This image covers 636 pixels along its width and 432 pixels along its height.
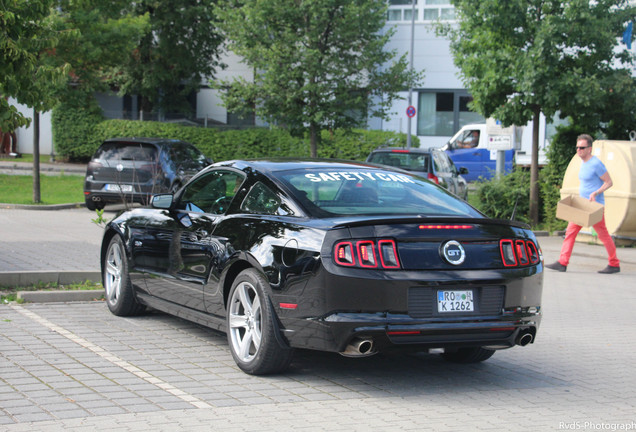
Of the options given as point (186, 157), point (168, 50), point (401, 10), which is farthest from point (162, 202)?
point (401, 10)

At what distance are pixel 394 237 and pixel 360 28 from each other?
19954mm

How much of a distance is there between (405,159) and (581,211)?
26.9ft

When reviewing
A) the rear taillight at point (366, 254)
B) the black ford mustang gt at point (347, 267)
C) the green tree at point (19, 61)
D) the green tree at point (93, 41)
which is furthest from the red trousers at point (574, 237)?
the green tree at point (93, 41)

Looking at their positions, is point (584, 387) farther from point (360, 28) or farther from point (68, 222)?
point (360, 28)

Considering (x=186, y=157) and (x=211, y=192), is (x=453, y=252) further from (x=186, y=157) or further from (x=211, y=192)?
(x=186, y=157)

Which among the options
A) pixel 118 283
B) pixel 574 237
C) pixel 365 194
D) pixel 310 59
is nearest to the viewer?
pixel 365 194

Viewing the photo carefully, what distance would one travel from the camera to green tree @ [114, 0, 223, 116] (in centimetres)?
3609

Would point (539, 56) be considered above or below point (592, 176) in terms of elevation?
above

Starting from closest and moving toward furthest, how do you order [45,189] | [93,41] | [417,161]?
[417,161], [93,41], [45,189]

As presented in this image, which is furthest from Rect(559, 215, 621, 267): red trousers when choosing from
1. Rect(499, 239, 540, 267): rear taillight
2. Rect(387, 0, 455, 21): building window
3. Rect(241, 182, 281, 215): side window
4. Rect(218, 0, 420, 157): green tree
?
Rect(387, 0, 455, 21): building window

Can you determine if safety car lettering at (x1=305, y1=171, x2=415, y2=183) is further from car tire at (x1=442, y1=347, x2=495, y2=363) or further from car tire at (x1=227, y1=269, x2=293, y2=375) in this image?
car tire at (x1=442, y1=347, x2=495, y2=363)

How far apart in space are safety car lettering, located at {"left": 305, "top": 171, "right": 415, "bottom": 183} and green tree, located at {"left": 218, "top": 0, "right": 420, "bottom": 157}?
1750 centimetres

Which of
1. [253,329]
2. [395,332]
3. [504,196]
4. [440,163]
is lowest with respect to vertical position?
[253,329]

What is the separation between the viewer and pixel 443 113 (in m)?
41.7
